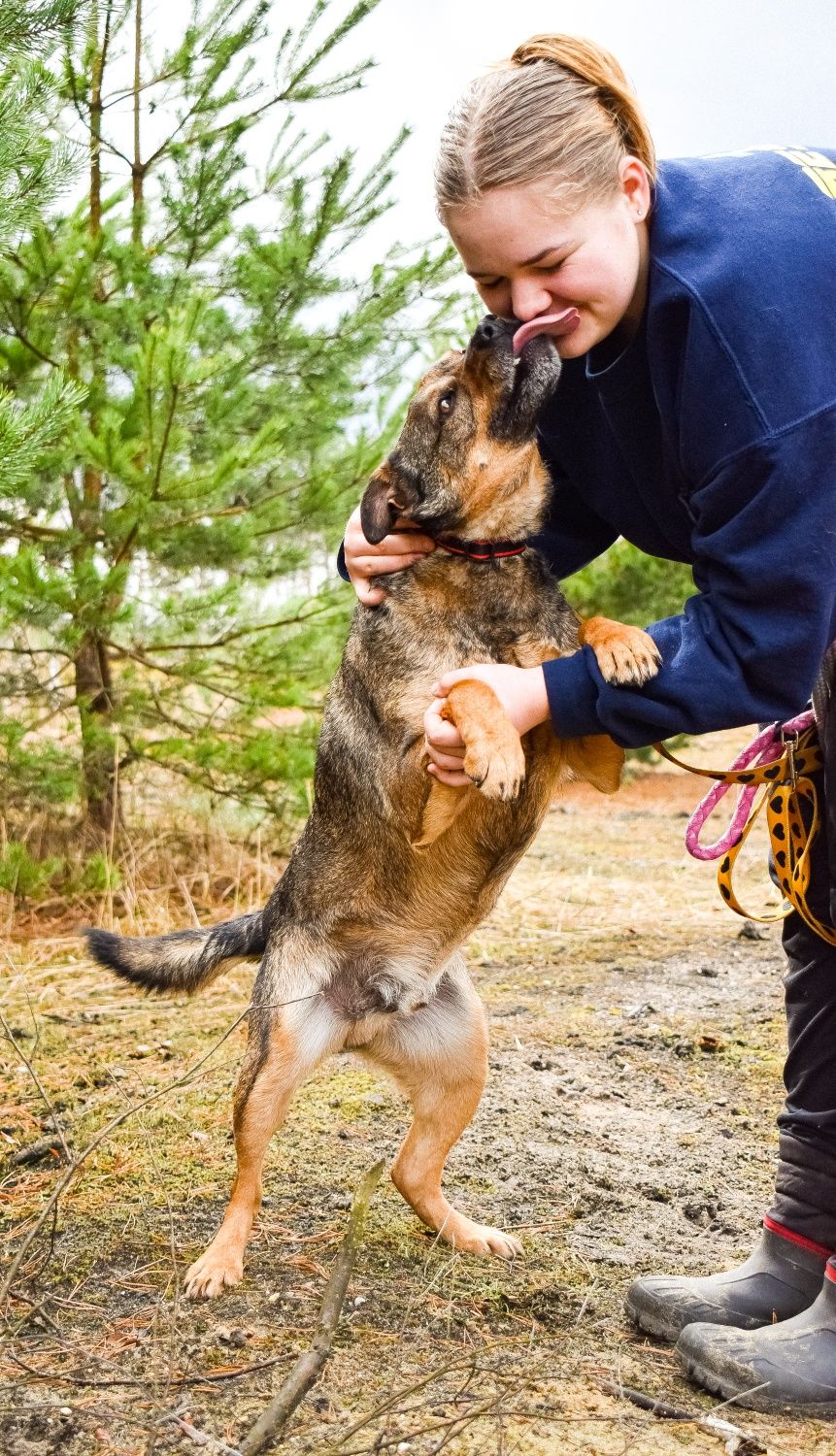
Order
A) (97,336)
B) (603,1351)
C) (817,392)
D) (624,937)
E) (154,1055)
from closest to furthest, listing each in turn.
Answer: (817,392) → (603,1351) → (154,1055) → (97,336) → (624,937)

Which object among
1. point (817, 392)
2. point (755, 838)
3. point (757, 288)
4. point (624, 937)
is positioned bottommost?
point (755, 838)

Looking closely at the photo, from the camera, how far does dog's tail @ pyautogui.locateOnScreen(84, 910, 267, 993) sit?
3.55 meters

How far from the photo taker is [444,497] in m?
3.21

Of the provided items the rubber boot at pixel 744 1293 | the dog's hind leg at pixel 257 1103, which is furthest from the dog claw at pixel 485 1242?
the dog's hind leg at pixel 257 1103

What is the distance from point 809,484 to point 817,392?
0.16 m

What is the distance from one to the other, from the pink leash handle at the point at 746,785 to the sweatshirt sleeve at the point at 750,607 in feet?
1.48

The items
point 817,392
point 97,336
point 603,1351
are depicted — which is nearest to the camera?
point 817,392

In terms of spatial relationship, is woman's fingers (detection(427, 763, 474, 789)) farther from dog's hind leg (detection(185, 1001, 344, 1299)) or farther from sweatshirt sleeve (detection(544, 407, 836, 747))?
dog's hind leg (detection(185, 1001, 344, 1299))

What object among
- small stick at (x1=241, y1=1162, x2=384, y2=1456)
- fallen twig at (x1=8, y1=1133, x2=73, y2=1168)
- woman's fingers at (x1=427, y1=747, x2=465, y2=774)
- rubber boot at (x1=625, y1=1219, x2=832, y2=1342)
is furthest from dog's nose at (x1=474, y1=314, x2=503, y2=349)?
fallen twig at (x1=8, y1=1133, x2=73, y2=1168)

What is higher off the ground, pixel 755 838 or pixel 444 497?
pixel 444 497

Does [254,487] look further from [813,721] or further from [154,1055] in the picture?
[813,721]

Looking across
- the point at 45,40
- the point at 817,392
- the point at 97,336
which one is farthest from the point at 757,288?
the point at 97,336

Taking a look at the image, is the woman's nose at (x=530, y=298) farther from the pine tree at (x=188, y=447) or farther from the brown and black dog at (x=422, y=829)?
the pine tree at (x=188, y=447)

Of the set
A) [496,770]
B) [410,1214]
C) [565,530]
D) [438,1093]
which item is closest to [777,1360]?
[438,1093]
